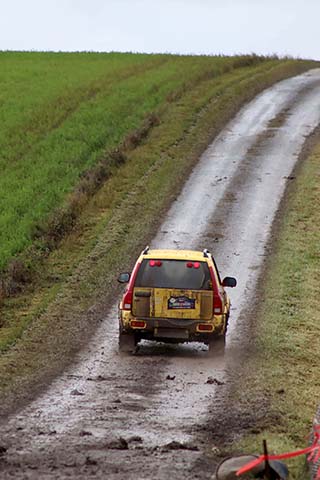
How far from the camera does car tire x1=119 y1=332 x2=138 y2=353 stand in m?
20.3

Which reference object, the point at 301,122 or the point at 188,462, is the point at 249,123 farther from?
the point at 188,462

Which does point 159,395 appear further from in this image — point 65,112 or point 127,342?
point 65,112

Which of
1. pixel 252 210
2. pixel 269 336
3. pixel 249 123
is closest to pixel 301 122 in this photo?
pixel 249 123

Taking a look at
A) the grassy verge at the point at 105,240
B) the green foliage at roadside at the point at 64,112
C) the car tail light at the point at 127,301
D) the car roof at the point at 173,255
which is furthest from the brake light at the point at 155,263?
the green foliage at roadside at the point at 64,112

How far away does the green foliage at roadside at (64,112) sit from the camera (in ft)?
114

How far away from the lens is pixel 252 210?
111ft

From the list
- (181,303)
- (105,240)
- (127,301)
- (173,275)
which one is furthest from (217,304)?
(105,240)

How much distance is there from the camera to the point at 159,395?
55.5 feet

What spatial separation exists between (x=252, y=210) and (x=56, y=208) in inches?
229

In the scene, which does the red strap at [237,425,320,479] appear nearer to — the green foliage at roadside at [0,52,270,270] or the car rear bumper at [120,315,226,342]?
the car rear bumper at [120,315,226,342]

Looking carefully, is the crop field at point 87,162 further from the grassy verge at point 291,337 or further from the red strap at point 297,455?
the red strap at point 297,455

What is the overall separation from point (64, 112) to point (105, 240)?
19853mm

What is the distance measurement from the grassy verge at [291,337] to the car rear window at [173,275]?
1672 millimetres

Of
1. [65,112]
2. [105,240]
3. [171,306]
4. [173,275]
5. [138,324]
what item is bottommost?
[105,240]
